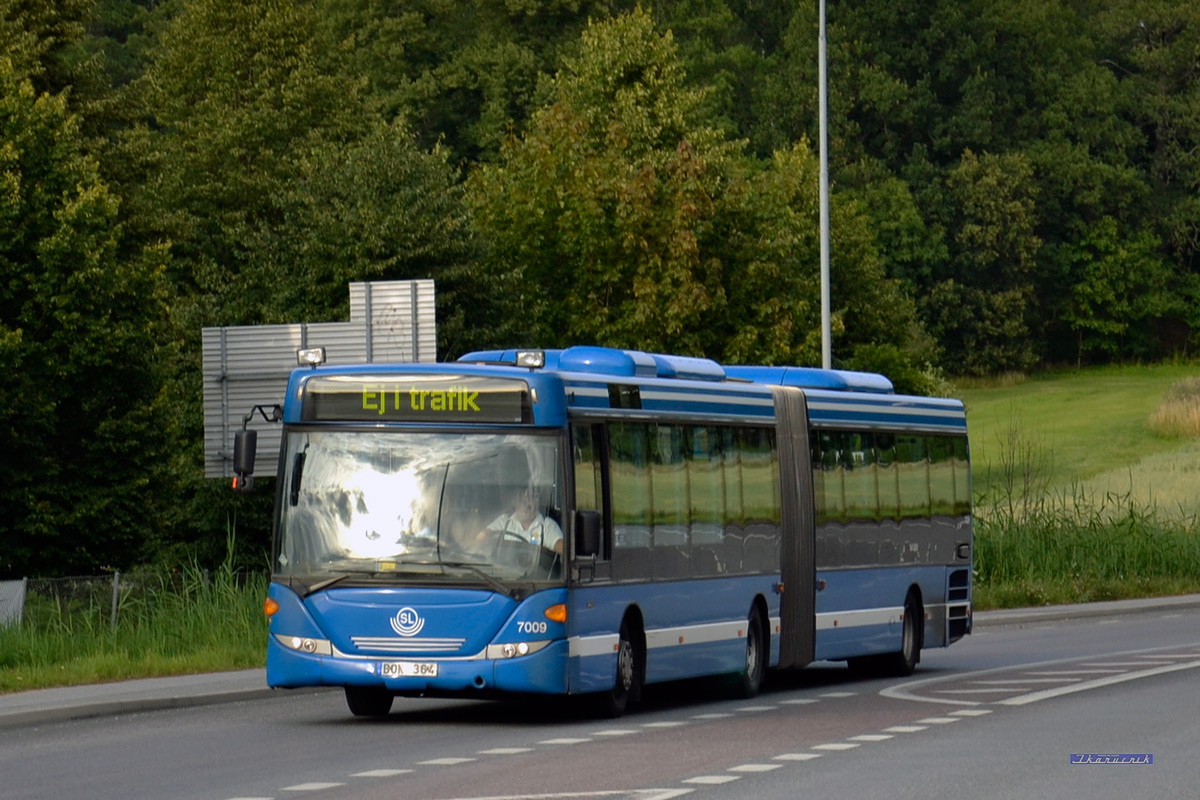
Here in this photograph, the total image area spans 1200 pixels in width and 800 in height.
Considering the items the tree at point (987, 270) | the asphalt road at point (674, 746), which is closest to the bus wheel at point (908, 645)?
the asphalt road at point (674, 746)

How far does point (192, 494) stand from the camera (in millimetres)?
46844

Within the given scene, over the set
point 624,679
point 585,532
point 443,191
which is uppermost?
point 443,191

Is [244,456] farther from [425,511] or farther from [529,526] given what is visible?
[529,526]

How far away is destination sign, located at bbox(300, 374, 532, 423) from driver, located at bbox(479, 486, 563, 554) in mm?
673

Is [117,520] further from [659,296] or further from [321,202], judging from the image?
[659,296]

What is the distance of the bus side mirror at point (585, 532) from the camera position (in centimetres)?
1619

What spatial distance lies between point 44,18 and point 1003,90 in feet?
214

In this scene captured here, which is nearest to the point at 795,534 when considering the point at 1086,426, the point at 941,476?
the point at 941,476

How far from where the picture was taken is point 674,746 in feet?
48.5

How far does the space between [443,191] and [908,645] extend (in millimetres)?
22331

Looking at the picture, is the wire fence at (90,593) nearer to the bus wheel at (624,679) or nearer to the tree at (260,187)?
the bus wheel at (624,679)

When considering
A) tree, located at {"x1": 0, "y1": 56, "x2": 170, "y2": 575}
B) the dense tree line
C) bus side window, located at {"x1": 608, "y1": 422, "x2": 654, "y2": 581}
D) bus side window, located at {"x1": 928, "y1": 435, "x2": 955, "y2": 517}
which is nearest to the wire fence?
bus side window, located at {"x1": 928, "y1": 435, "x2": 955, "y2": 517}

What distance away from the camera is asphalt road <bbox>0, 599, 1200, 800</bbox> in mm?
12398

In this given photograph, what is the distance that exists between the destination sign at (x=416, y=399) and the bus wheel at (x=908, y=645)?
25.8 ft
